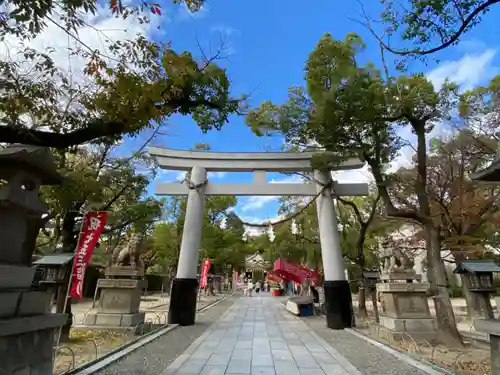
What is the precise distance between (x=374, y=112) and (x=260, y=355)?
6.38 m

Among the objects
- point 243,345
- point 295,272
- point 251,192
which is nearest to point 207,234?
point 295,272

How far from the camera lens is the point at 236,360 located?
22.8 feet

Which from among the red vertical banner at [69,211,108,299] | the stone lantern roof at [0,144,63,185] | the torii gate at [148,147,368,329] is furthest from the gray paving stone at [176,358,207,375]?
the torii gate at [148,147,368,329]

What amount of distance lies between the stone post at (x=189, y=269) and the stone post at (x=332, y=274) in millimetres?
4501

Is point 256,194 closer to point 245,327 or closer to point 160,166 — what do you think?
point 160,166

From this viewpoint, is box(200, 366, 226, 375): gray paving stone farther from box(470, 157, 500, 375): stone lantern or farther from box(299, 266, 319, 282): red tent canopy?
box(299, 266, 319, 282): red tent canopy

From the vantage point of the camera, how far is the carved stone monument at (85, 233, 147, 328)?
1091cm

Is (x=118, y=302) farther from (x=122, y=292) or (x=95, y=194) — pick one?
(x=95, y=194)

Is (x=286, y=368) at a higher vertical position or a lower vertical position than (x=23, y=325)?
lower

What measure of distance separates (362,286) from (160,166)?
9.41 metres

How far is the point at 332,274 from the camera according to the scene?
1190cm

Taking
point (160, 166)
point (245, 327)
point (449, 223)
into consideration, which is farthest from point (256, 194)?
point (449, 223)

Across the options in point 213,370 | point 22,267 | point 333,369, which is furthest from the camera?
point 333,369

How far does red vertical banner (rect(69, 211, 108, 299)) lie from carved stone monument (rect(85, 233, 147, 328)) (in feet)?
14.2
